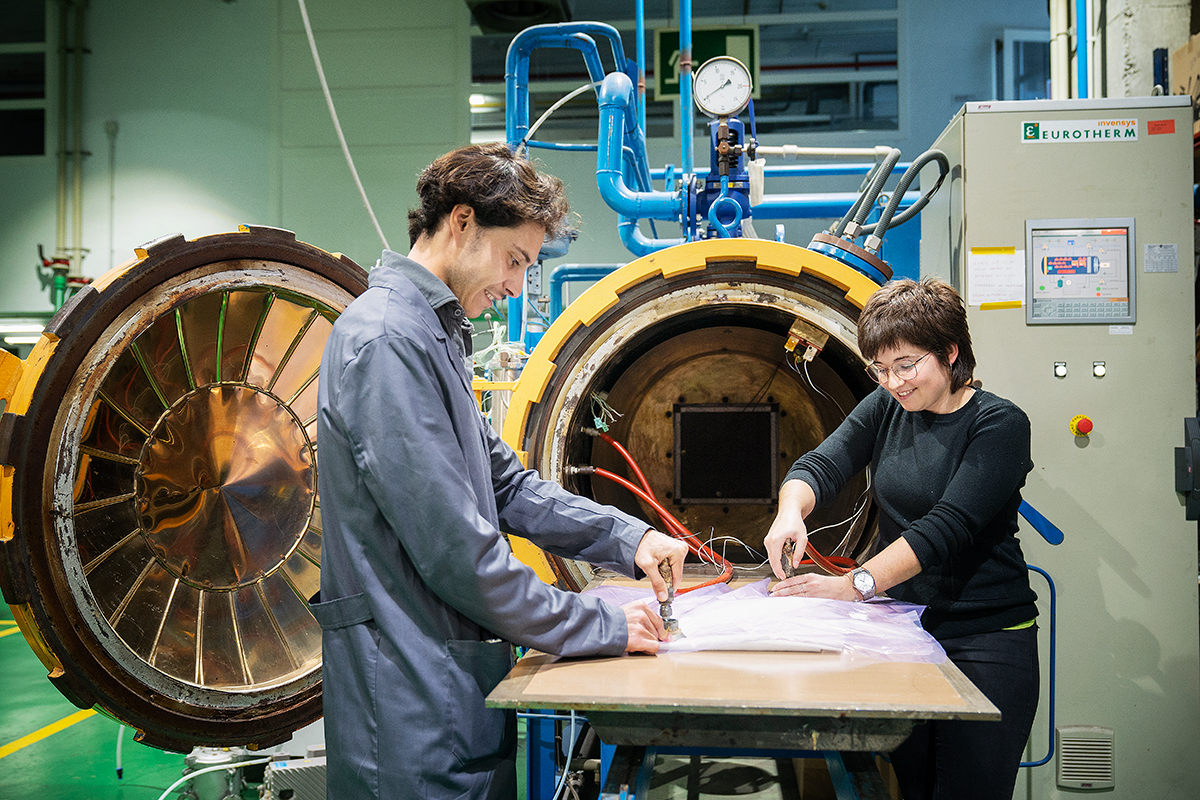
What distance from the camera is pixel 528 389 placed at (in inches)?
80.8

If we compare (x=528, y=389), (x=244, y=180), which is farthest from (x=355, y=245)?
(x=528, y=389)

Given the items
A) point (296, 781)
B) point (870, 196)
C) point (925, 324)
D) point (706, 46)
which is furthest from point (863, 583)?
point (706, 46)

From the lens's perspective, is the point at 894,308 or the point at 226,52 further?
the point at 226,52

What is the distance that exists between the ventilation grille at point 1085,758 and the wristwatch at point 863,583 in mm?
885

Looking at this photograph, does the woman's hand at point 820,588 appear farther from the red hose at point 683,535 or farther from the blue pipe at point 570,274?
the blue pipe at point 570,274

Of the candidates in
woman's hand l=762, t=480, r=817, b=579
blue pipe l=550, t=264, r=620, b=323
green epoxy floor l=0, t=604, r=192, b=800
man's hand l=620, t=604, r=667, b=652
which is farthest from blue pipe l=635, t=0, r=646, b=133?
green epoxy floor l=0, t=604, r=192, b=800

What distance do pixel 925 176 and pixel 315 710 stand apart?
2.24 meters

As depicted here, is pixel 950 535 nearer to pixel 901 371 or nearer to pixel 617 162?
pixel 901 371

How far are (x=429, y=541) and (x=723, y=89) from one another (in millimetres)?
1819

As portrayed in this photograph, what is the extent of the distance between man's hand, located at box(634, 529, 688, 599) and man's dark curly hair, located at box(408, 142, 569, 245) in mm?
638

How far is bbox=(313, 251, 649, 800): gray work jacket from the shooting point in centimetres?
118

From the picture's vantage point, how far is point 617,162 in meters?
2.54

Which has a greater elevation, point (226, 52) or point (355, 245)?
point (226, 52)

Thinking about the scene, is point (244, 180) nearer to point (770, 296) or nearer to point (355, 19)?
point (355, 19)
